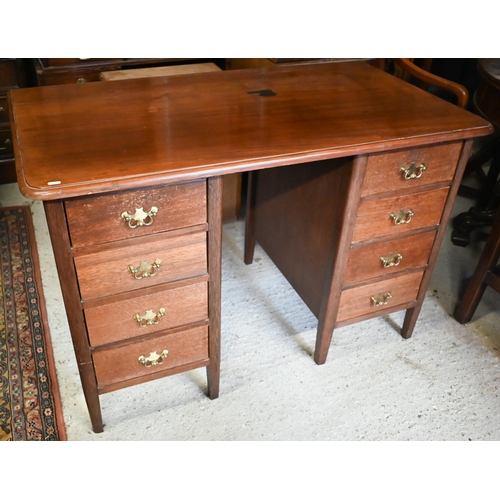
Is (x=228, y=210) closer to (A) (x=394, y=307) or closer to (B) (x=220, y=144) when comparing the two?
(A) (x=394, y=307)

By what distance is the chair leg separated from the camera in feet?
5.92

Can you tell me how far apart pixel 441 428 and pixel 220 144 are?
111 cm

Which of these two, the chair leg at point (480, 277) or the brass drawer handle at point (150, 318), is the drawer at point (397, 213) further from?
the brass drawer handle at point (150, 318)

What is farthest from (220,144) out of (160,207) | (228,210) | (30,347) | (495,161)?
(495,161)

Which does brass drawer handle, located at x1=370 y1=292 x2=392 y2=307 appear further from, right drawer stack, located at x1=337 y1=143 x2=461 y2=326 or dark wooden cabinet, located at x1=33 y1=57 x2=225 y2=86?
dark wooden cabinet, located at x1=33 y1=57 x2=225 y2=86

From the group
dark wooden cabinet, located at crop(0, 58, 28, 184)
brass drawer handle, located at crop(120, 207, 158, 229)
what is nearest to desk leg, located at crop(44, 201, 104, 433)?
brass drawer handle, located at crop(120, 207, 158, 229)

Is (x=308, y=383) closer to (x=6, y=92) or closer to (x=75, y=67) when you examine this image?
(x=75, y=67)

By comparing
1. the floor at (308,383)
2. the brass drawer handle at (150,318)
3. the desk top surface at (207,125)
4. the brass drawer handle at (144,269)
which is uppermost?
the desk top surface at (207,125)

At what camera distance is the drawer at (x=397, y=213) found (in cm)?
147

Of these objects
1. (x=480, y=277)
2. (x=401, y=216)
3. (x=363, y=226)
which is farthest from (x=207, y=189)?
(x=480, y=277)

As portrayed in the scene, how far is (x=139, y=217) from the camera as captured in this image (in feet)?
3.84

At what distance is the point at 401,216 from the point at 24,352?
1300 millimetres

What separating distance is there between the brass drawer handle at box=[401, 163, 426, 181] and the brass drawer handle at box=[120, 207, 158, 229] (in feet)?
2.29

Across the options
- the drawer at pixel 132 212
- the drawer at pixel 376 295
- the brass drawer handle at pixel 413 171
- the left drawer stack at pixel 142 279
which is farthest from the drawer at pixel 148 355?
the brass drawer handle at pixel 413 171
